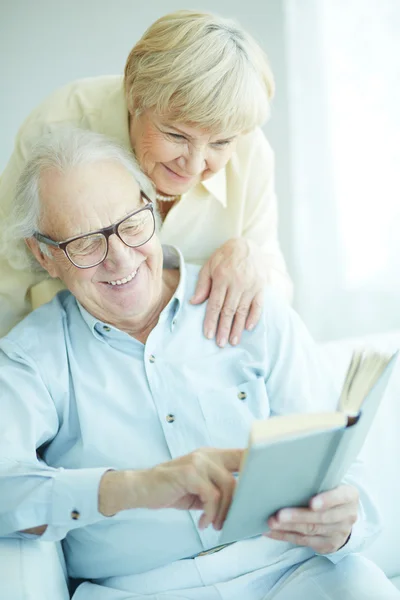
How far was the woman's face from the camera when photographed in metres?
1.67

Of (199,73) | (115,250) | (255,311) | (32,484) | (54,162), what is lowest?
(32,484)

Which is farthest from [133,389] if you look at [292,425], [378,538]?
[378,538]

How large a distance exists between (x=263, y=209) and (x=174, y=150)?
1.69ft

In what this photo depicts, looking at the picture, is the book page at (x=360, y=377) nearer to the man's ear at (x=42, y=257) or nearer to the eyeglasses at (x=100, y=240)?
the eyeglasses at (x=100, y=240)

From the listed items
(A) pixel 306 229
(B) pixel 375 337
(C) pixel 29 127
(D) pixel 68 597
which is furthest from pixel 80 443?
(A) pixel 306 229

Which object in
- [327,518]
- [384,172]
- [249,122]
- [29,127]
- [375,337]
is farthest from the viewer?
[384,172]

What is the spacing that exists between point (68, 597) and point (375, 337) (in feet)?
3.81

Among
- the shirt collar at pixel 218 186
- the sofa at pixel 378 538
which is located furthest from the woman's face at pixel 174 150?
the sofa at pixel 378 538

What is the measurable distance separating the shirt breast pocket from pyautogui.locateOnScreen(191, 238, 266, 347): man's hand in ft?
0.41

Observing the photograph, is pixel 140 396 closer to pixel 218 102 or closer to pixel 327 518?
pixel 327 518

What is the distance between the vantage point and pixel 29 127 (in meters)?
1.83

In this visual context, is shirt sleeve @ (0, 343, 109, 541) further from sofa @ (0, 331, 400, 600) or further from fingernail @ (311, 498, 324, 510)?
fingernail @ (311, 498, 324, 510)

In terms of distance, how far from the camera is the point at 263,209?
7.01 feet

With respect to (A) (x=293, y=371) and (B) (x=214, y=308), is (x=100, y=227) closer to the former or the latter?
(B) (x=214, y=308)
